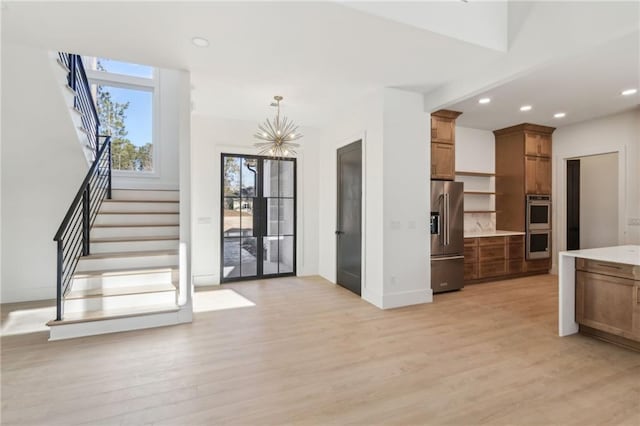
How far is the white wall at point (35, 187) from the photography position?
13.8 feet

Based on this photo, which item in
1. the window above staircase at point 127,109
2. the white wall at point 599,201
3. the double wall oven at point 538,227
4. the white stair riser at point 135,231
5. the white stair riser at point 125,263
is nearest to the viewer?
the white stair riser at point 125,263

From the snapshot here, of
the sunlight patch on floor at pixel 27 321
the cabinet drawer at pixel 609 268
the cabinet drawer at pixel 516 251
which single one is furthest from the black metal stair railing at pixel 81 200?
the cabinet drawer at pixel 516 251

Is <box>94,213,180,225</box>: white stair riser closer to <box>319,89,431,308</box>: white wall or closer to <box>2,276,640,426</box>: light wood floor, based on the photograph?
<box>2,276,640,426</box>: light wood floor

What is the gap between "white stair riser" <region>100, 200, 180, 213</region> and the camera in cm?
496

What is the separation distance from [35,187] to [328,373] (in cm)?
504

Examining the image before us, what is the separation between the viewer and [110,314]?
343 cm

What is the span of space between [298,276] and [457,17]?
188 inches

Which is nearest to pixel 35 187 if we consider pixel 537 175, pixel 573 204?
pixel 537 175

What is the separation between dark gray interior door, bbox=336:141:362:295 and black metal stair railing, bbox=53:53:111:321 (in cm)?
366

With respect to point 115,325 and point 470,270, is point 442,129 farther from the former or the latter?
point 115,325

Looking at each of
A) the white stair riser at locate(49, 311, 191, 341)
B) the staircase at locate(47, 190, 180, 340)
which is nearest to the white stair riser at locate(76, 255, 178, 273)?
the staircase at locate(47, 190, 180, 340)

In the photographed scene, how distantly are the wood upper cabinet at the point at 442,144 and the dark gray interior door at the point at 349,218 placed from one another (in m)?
1.20

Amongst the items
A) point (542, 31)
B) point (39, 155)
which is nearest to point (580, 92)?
point (542, 31)

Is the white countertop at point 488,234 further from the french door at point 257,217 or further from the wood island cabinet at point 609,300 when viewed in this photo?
the french door at point 257,217
